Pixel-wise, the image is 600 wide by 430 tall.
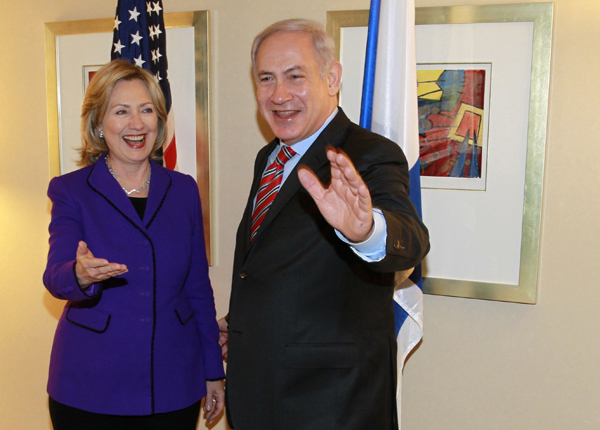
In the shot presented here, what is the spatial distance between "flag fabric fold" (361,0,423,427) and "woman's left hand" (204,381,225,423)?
0.68m

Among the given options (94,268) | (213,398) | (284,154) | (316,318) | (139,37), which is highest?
(139,37)

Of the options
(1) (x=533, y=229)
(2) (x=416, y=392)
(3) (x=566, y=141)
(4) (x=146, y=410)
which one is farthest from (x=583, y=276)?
(4) (x=146, y=410)

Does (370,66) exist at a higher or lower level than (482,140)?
higher

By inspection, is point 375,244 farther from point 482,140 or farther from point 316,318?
point 482,140

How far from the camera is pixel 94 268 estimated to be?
143 centimetres

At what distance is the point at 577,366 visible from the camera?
2.12 meters

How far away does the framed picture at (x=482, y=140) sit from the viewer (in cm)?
204

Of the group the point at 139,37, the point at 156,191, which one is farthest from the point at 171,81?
the point at 156,191

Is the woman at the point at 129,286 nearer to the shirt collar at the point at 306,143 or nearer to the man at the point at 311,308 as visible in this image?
the man at the point at 311,308

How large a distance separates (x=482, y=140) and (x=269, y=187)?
928 mm

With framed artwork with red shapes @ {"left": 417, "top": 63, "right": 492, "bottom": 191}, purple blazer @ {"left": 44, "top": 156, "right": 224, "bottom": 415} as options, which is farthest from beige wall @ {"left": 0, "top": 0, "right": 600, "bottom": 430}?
purple blazer @ {"left": 44, "top": 156, "right": 224, "bottom": 415}

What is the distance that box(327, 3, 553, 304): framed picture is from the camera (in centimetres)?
204

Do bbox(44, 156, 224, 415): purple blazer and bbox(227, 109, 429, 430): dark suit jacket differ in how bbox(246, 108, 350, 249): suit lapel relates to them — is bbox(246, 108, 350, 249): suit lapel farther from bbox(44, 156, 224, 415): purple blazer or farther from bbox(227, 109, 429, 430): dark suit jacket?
bbox(44, 156, 224, 415): purple blazer

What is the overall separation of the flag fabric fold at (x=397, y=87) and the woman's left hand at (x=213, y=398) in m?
0.68
